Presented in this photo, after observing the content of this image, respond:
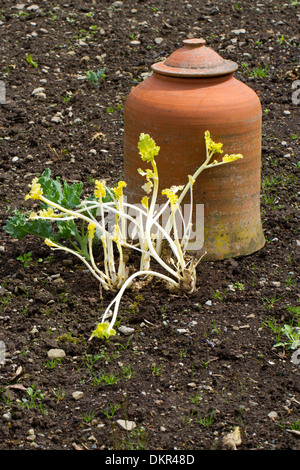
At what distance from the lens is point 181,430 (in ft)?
8.60

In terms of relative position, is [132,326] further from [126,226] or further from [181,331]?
[126,226]

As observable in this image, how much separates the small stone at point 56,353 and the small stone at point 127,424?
0.52 m

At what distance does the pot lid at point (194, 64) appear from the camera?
11.5 ft

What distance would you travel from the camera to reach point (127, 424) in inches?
104

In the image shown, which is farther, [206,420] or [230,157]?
[230,157]

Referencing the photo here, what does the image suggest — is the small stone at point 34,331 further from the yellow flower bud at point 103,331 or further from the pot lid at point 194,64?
the pot lid at point 194,64

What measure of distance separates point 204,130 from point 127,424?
1551mm

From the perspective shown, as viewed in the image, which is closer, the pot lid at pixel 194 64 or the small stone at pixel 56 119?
the pot lid at pixel 194 64

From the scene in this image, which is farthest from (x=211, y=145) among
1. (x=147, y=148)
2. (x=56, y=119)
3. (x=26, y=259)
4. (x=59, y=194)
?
(x=56, y=119)

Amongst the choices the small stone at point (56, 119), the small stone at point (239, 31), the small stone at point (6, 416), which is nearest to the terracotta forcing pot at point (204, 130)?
the small stone at point (6, 416)

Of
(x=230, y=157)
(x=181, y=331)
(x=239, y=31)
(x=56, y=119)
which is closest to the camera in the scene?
(x=181, y=331)

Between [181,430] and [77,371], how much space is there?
0.59 metres
